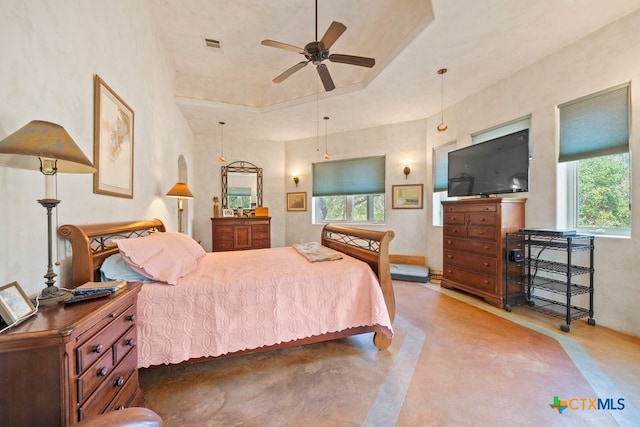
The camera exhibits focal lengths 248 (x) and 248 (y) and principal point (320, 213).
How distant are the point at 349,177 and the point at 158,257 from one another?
13.9 feet

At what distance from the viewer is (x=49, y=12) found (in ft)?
4.49

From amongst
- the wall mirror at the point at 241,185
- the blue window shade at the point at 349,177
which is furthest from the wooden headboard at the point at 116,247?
the wall mirror at the point at 241,185

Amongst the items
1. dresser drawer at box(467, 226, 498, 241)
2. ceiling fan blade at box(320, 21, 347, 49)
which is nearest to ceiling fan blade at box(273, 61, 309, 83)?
ceiling fan blade at box(320, 21, 347, 49)

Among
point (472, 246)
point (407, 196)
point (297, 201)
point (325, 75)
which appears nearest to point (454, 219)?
point (472, 246)

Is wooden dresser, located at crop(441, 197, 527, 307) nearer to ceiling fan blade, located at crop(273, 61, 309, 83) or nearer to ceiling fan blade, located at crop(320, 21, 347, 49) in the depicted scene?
ceiling fan blade, located at crop(320, 21, 347, 49)

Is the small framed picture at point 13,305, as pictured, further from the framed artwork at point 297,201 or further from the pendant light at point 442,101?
the framed artwork at point 297,201

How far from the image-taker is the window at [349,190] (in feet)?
17.1

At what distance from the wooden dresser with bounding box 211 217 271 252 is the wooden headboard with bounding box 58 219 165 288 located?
3.06m

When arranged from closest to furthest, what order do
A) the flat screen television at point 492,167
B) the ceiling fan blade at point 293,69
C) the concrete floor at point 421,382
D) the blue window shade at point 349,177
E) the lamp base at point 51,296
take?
the lamp base at point 51,296 → the concrete floor at point 421,382 → the ceiling fan blade at point 293,69 → the flat screen television at point 492,167 → the blue window shade at point 349,177

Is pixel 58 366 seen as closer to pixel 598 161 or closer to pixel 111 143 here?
pixel 111 143

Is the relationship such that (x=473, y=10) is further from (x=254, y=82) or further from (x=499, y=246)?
(x=254, y=82)

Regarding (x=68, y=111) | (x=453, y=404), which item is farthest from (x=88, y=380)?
(x=453, y=404)

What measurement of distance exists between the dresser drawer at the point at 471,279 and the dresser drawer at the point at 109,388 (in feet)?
11.5

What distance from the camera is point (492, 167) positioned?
314 centimetres
